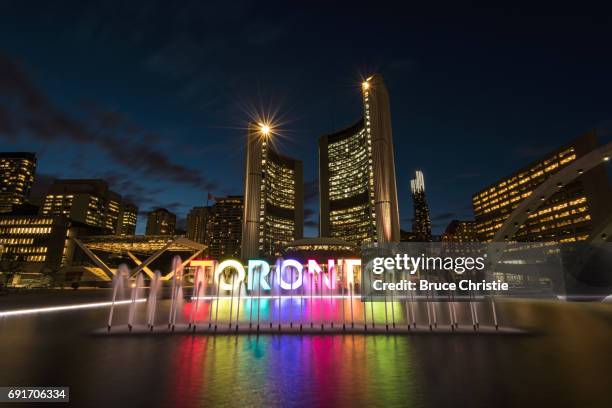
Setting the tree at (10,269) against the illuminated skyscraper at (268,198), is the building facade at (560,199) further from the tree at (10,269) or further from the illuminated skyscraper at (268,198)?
the tree at (10,269)

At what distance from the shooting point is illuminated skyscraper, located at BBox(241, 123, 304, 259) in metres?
129

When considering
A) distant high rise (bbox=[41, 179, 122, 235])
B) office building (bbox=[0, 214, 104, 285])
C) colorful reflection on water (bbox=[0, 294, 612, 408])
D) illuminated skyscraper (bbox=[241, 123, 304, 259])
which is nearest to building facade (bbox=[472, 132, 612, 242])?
colorful reflection on water (bbox=[0, 294, 612, 408])

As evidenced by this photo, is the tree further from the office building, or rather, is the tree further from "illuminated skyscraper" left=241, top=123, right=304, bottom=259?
"illuminated skyscraper" left=241, top=123, right=304, bottom=259

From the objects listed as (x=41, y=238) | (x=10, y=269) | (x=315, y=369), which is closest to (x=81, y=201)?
(x=41, y=238)

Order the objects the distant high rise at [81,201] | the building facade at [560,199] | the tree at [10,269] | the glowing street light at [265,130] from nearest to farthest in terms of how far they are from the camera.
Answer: the tree at [10,269] → the building facade at [560,199] → the glowing street light at [265,130] → the distant high rise at [81,201]

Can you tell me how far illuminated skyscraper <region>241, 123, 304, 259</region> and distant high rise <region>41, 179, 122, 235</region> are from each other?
312 feet

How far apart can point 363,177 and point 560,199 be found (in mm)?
72734

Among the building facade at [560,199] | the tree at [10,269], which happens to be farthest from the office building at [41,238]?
the building facade at [560,199]

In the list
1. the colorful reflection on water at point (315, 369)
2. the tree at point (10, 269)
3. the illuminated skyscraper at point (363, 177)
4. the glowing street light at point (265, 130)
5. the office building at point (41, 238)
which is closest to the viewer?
the colorful reflection on water at point (315, 369)

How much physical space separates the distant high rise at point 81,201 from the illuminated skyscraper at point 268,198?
95165 millimetres

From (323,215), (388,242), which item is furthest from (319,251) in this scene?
(323,215)

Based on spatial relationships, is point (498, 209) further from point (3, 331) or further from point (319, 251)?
point (3, 331)

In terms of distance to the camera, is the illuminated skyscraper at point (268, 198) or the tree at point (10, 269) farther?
the illuminated skyscraper at point (268, 198)

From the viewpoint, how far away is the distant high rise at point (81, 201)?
168 meters
